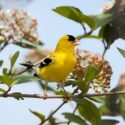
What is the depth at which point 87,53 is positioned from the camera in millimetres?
1990

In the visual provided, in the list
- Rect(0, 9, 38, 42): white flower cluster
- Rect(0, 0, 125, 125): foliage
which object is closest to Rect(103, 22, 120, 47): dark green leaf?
Rect(0, 0, 125, 125): foliage

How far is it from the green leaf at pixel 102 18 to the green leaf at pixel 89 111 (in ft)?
1.16

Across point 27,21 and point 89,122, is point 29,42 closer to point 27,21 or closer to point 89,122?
point 27,21

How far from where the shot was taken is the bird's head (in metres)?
2.18

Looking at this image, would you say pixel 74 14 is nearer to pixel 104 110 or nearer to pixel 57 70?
pixel 57 70

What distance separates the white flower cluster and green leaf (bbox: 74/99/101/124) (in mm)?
551

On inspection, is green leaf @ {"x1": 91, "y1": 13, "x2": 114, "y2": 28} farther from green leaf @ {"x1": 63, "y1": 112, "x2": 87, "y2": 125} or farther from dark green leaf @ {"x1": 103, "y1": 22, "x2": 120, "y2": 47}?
green leaf @ {"x1": 63, "y1": 112, "x2": 87, "y2": 125}

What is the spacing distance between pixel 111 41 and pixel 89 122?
16.5 inches

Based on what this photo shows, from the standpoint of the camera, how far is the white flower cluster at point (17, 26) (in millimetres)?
2490

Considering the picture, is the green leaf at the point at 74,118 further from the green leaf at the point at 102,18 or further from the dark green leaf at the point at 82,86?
the green leaf at the point at 102,18

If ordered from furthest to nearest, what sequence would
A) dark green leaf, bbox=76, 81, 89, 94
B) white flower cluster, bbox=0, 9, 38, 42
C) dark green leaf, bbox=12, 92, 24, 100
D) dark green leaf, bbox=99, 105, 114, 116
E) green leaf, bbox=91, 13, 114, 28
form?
1. white flower cluster, bbox=0, 9, 38, 42
2. dark green leaf, bbox=99, 105, 114, 116
3. green leaf, bbox=91, 13, 114, 28
4. dark green leaf, bbox=76, 81, 89, 94
5. dark green leaf, bbox=12, 92, 24, 100

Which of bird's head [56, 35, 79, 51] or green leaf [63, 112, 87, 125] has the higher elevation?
bird's head [56, 35, 79, 51]

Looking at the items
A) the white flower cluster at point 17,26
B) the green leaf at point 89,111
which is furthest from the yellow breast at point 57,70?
the white flower cluster at point 17,26

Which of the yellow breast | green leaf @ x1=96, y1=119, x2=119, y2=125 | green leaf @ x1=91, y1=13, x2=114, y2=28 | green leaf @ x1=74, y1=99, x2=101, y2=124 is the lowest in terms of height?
green leaf @ x1=96, y1=119, x2=119, y2=125
